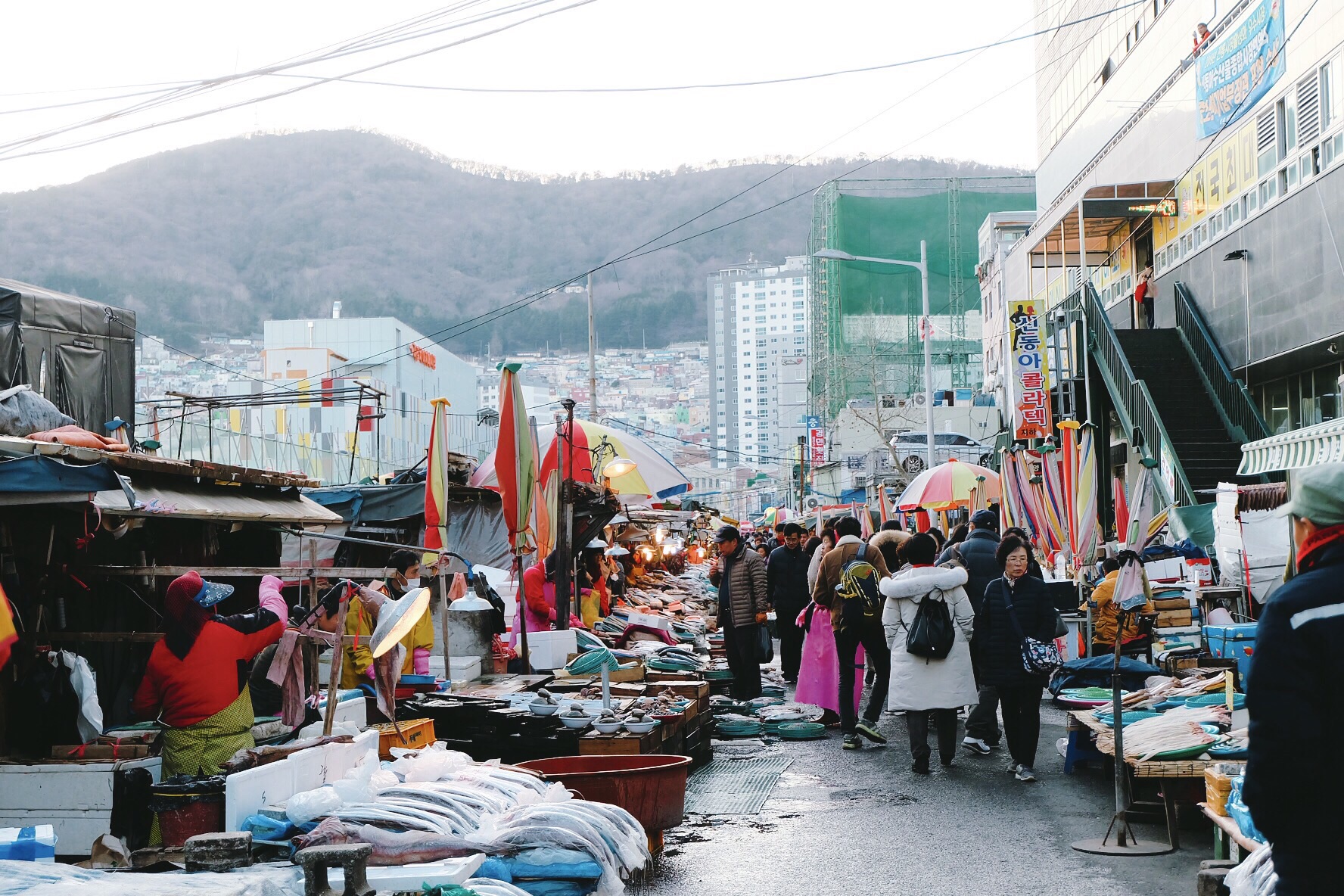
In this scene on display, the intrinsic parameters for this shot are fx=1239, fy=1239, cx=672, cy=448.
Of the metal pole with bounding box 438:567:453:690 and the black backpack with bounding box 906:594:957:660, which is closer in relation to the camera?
the black backpack with bounding box 906:594:957:660

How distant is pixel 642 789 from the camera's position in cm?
708

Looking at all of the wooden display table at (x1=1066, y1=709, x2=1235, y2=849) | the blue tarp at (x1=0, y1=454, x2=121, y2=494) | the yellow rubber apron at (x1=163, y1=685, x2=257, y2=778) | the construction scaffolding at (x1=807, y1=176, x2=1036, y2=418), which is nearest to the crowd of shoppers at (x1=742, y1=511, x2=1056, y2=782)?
the wooden display table at (x1=1066, y1=709, x2=1235, y2=849)

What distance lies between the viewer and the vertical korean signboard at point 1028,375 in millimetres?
23812

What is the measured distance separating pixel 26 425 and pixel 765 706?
320 inches

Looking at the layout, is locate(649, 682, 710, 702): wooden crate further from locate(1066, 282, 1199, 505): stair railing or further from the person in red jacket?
locate(1066, 282, 1199, 505): stair railing

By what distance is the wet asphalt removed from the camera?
6.71 meters

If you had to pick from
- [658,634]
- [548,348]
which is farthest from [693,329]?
[658,634]

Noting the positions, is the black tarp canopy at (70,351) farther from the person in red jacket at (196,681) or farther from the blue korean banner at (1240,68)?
the blue korean banner at (1240,68)

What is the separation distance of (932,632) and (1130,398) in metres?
13.4

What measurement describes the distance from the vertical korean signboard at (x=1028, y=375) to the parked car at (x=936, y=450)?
2230 centimetres

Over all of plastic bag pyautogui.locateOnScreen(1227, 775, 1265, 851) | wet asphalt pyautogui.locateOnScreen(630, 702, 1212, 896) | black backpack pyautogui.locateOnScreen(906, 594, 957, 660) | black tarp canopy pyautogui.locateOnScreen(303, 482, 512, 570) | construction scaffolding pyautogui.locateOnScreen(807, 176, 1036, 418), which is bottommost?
wet asphalt pyautogui.locateOnScreen(630, 702, 1212, 896)

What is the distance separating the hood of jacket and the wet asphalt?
1430mm

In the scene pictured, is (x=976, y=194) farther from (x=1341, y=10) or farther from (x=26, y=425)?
(x=26, y=425)

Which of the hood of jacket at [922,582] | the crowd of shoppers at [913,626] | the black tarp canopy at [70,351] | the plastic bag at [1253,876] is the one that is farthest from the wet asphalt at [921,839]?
the black tarp canopy at [70,351]
